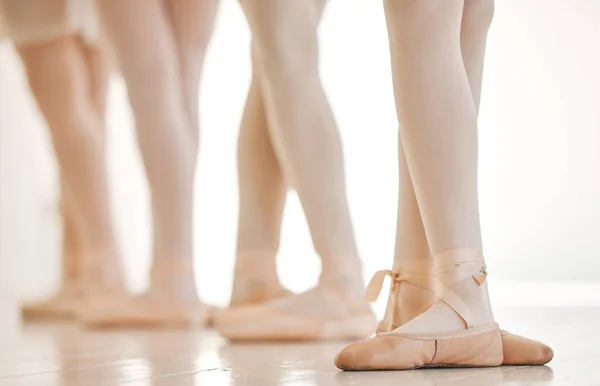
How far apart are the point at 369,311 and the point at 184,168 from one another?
48cm

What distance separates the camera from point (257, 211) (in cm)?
134

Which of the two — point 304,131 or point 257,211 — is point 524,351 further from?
point 257,211

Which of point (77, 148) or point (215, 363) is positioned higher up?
point (77, 148)

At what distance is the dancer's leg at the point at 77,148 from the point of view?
1.91 metres

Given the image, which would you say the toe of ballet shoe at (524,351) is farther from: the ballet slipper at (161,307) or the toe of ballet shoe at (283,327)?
the ballet slipper at (161,307)

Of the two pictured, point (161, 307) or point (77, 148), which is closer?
point (161, 307)

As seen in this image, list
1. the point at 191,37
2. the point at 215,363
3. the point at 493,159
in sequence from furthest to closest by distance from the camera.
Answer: the point at 493,159, the point at 191,37, the point at 215,363

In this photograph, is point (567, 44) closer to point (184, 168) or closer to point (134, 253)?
point (134, 253)

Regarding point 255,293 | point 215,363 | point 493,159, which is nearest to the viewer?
point 215,363

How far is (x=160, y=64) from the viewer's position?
5.06ft

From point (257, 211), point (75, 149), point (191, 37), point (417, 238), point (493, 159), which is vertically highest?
point (493, 159)

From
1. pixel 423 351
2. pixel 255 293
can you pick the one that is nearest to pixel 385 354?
pixel 423 351

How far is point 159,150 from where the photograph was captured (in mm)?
1532

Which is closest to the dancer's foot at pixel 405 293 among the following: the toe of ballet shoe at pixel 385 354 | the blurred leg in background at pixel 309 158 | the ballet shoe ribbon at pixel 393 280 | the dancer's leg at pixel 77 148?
the ballet shoe ribbon at pixel 393 280
